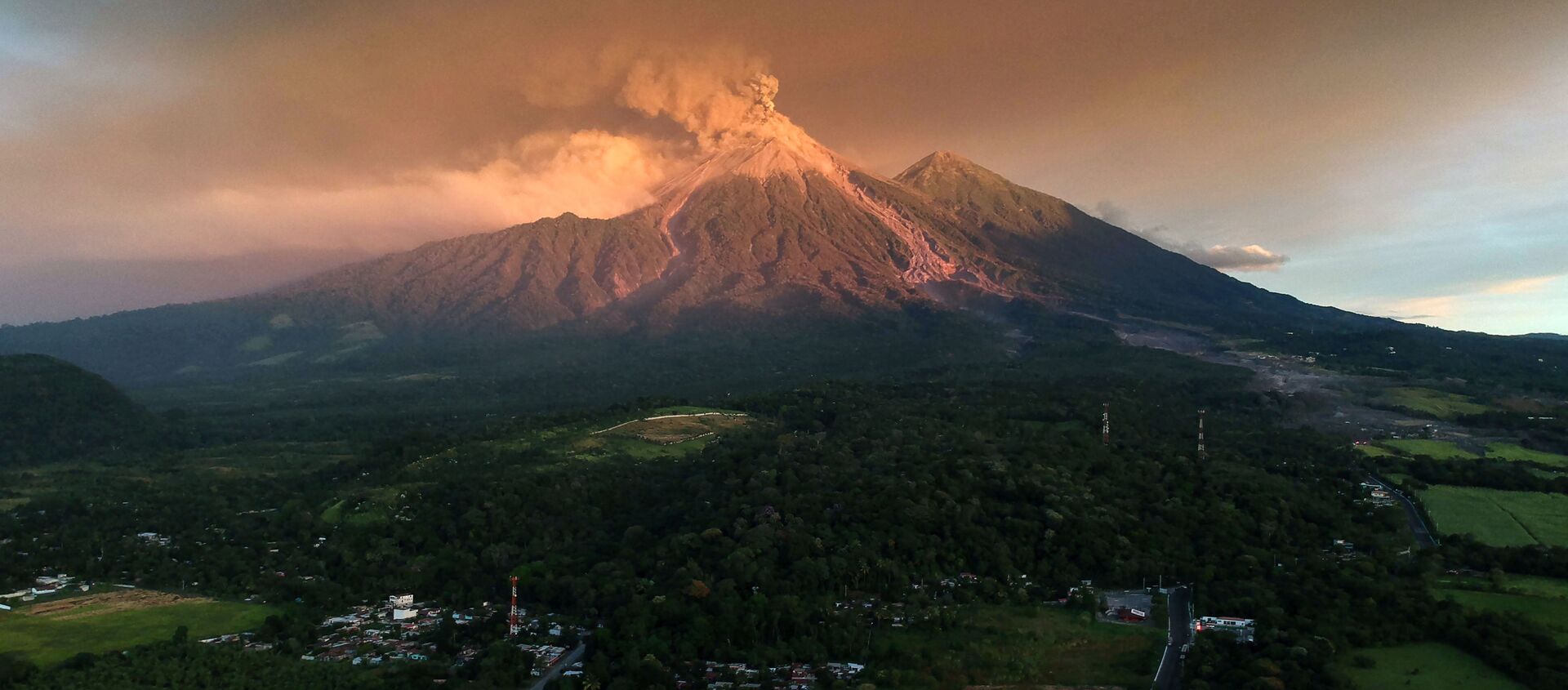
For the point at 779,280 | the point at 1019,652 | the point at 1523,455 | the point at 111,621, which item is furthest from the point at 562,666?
the point at 779,280

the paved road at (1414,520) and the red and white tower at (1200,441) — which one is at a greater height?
the red and white tower at (1200,441)

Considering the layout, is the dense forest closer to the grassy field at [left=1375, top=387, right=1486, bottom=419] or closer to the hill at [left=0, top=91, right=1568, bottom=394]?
the grassy field at [left=1375, top=387, right=1486, bottom=419]

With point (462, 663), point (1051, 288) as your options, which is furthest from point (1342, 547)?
point (1051, 288)

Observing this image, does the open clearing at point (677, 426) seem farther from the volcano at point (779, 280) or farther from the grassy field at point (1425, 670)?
the volcano at point (779, 280)

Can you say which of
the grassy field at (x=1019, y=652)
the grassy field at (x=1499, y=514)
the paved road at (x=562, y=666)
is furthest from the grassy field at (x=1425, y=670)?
the paved road at (x=562, y=666)

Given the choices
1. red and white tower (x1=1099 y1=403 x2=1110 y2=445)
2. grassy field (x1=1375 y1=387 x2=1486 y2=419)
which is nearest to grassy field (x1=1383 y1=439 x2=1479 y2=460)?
grassy field (x1=1375 y1=387 x2=1486 y2=419)

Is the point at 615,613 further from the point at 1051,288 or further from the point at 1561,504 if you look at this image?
the point at 1051,288
